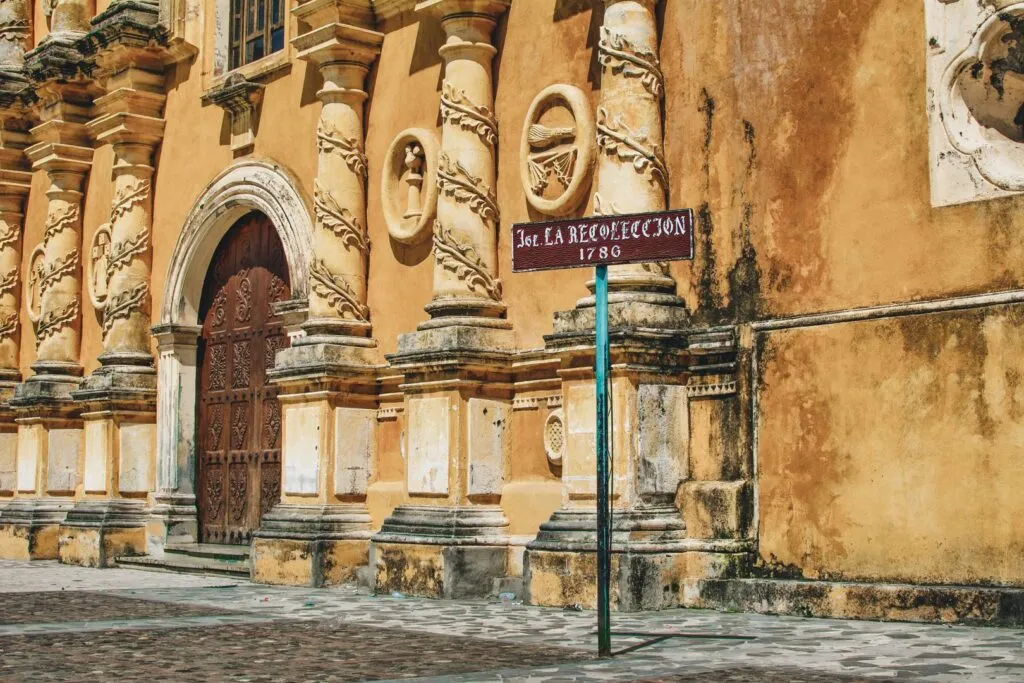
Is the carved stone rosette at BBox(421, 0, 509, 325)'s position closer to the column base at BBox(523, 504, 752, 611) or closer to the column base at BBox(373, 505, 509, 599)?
the column base at BBox(373, 505, 509, 599)

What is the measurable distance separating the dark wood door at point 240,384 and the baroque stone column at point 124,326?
0.97 m

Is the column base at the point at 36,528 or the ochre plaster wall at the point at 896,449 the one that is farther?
the column base at the point at 36,528

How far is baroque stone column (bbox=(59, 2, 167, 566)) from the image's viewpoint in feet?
55.1

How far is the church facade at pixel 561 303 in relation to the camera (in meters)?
9.34

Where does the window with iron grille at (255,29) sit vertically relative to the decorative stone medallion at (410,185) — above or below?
above

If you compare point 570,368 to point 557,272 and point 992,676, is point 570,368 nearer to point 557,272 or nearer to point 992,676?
point 557,272

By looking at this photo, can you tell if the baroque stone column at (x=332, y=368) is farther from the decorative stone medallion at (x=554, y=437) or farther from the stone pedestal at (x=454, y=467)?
the decorative stone medallion at (x=554, y=437)

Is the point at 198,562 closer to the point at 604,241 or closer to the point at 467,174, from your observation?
the point at 467,174

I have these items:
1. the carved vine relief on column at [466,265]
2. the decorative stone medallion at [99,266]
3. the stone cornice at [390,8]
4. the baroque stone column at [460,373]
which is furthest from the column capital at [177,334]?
the carved vine relief on column at [466,265]

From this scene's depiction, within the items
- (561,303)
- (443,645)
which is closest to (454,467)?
(561,303)

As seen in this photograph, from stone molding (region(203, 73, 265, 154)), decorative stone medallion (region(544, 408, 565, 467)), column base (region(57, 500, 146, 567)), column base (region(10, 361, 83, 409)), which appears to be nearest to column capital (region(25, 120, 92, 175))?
column base (region(10, 361, 83, 409))

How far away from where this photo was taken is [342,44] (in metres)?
13.8

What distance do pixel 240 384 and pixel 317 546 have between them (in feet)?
10.8

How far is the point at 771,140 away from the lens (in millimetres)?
10359
